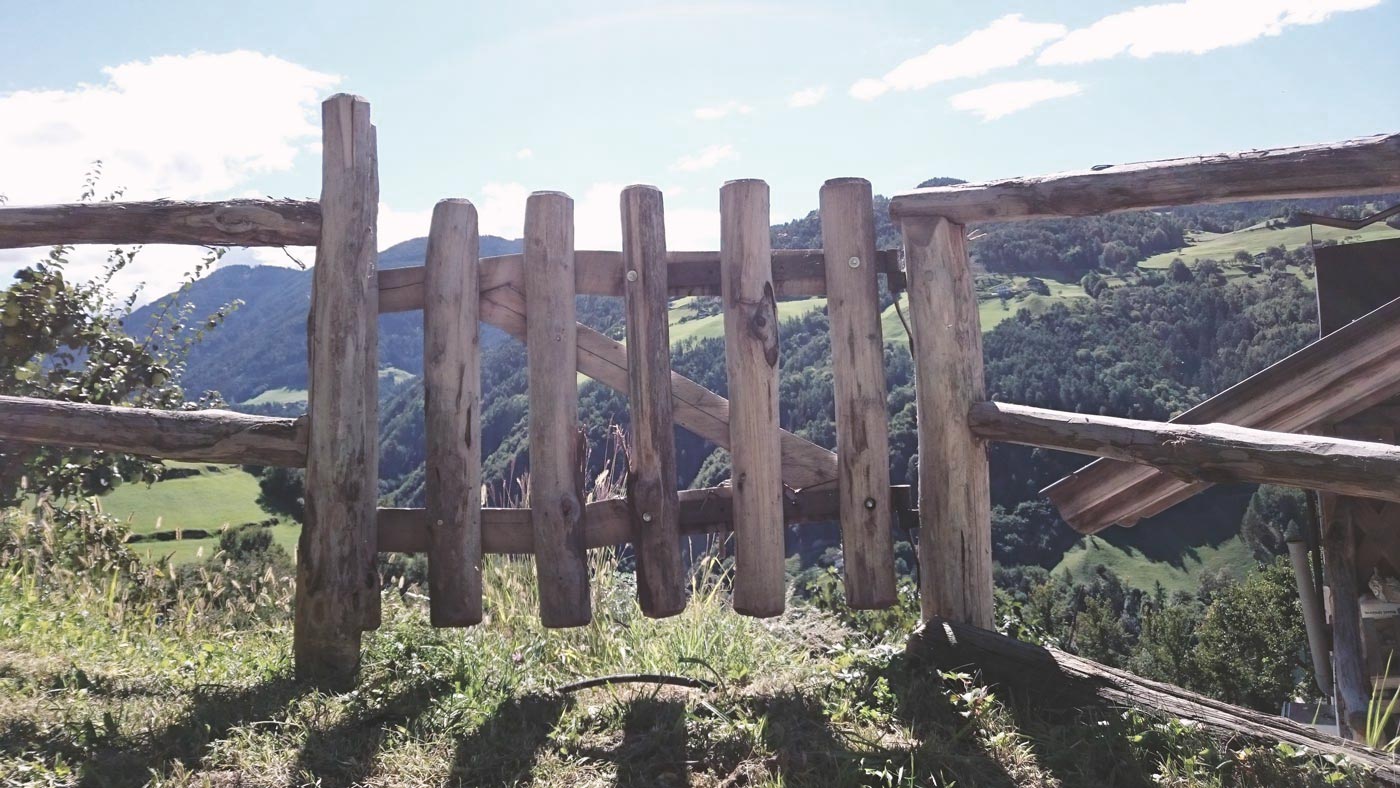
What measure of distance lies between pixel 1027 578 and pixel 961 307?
50724mm

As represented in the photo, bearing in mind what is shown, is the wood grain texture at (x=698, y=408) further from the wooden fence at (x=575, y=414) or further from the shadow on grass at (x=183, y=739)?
the shadow on grass at (x=183, y=739)

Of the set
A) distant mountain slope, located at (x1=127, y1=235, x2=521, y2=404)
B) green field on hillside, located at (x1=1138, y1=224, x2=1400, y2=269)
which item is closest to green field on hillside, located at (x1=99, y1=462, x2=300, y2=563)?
distant mountain slope, located at (x1=127, y1=235, x2=521, y2=404)

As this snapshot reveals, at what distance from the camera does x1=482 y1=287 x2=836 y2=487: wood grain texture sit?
3.63m

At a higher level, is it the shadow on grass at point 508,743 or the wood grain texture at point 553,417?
the wood grain texture at point 553,417

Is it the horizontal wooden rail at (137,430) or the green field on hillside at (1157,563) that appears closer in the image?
the horizontal wooden rail at (137,430)

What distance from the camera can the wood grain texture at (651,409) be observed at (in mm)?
3490

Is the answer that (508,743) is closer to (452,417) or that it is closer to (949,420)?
(452,417)

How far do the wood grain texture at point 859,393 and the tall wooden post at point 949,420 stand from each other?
0.46ft

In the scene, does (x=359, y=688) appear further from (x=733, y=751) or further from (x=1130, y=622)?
(x=1130, y=622)

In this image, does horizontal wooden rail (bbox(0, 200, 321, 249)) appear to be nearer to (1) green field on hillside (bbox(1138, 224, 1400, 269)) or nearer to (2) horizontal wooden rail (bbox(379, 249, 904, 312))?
(2) horizontal wooden rail (bbox(379, 249, 904, 312))

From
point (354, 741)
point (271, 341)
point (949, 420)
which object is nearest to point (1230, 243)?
point (949, 420)

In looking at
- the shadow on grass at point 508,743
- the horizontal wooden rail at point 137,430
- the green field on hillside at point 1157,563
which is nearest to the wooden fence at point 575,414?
the horizontal wooden rail at point 137,430

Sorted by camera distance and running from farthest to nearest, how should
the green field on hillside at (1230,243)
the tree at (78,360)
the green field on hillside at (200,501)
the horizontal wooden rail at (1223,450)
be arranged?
1. the green field on hillside at (1230,243)
2. the green field on hillside at (200,501)
3. the tree at (78,360)
4. the horizontal wooden rail at (1223,450)

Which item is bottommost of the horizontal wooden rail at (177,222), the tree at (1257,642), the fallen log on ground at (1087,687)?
the tree at (1257,642)
